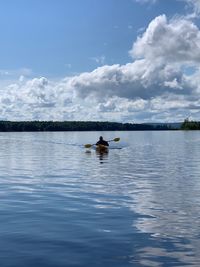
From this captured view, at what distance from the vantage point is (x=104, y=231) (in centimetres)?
1523

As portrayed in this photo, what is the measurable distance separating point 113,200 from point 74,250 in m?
9.23

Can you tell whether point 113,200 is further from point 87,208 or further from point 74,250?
point 74,250

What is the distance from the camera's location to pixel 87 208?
779 inches

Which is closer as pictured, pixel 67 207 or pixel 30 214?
pixel 30 214

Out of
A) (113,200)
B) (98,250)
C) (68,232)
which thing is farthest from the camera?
(113,200)

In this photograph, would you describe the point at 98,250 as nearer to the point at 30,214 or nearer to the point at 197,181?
the point at 30,214

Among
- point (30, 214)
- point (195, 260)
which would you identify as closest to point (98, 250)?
point (195, 260)

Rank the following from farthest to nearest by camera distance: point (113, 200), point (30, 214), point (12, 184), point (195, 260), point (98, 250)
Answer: point (12, 184)
point (113, 200)
point (30, 214)
point (98, 250)
point (195, 260)

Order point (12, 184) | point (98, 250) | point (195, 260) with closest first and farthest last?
point (195, 260)
point (98, 250)
point (12, 184)

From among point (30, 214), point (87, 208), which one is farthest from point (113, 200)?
point (30, 214)

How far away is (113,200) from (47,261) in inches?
410

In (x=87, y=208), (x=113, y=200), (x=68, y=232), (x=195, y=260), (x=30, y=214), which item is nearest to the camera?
(x=195, y=260)

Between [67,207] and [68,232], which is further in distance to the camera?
[67,207]

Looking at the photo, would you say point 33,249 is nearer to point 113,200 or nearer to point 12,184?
point 113,200
